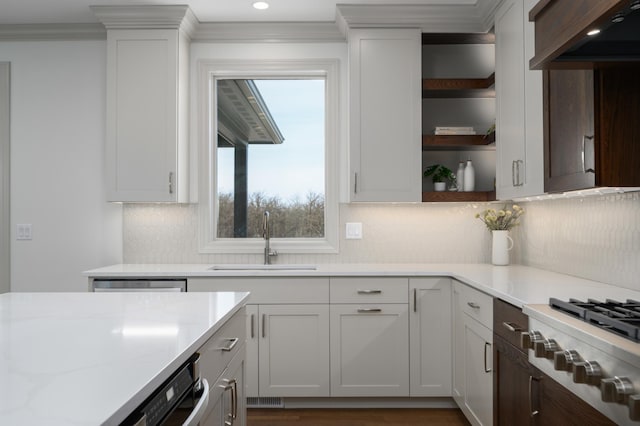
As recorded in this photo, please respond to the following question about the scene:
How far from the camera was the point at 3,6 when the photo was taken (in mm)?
3354

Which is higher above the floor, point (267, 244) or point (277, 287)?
point (267, 244)

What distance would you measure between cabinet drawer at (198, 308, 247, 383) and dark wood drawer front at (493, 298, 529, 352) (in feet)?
3.49

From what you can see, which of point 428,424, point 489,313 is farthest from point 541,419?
point 428,424

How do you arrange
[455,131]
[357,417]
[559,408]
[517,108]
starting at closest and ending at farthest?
[559,408] < [517,108] < [357,417] < [455,131]

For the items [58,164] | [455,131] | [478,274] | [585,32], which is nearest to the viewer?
[585,32]

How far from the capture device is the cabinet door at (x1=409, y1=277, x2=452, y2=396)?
317 centimetres

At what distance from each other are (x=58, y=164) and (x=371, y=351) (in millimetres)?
2583

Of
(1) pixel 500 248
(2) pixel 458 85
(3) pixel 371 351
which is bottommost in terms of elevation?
(3) pixel 371 351

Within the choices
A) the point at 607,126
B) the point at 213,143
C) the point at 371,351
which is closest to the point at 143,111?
the point at 213,143

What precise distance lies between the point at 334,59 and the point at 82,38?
1.82 m

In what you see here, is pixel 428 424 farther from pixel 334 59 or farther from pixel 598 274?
pixel 334 59

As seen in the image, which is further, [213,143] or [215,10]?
[213,143]

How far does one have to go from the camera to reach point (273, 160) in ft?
12.6

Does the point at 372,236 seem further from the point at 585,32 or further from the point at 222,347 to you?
the point at 585,32
